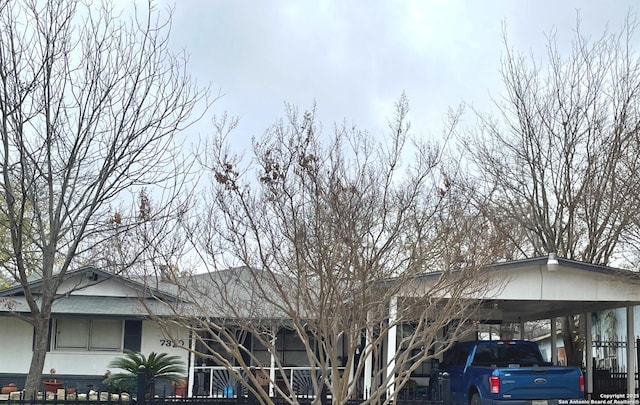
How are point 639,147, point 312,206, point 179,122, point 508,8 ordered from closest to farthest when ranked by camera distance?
point 312,206, point 179,122, point 639,147, point 508,8

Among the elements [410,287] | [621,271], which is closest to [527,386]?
[621,271]

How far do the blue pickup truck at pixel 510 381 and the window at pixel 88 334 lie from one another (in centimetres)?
1121

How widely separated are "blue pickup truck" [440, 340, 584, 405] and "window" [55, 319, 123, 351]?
1121 centimetres

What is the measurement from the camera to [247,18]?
438 inches

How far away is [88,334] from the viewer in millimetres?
22578

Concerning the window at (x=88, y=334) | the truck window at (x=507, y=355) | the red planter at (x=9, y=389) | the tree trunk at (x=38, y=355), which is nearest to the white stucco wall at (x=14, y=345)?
the window at (x=88, y=334)

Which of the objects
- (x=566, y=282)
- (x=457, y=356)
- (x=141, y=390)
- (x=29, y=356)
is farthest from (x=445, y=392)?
(x=29, y=356)

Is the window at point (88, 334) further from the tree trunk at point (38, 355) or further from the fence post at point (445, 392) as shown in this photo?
the fence post at point (445, 392)

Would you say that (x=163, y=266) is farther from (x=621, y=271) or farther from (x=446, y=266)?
(x=621, y=271)

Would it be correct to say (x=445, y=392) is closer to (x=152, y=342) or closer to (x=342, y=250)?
(x=342, y=250)

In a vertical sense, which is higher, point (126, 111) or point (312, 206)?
point (126, 111)

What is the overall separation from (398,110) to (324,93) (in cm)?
205

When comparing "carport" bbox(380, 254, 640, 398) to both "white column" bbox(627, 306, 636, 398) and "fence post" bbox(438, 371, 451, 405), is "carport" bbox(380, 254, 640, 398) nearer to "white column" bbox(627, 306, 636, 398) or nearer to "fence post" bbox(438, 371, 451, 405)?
"white column" bbox(627, 306, 636, 398)

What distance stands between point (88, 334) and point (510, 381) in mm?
13472
